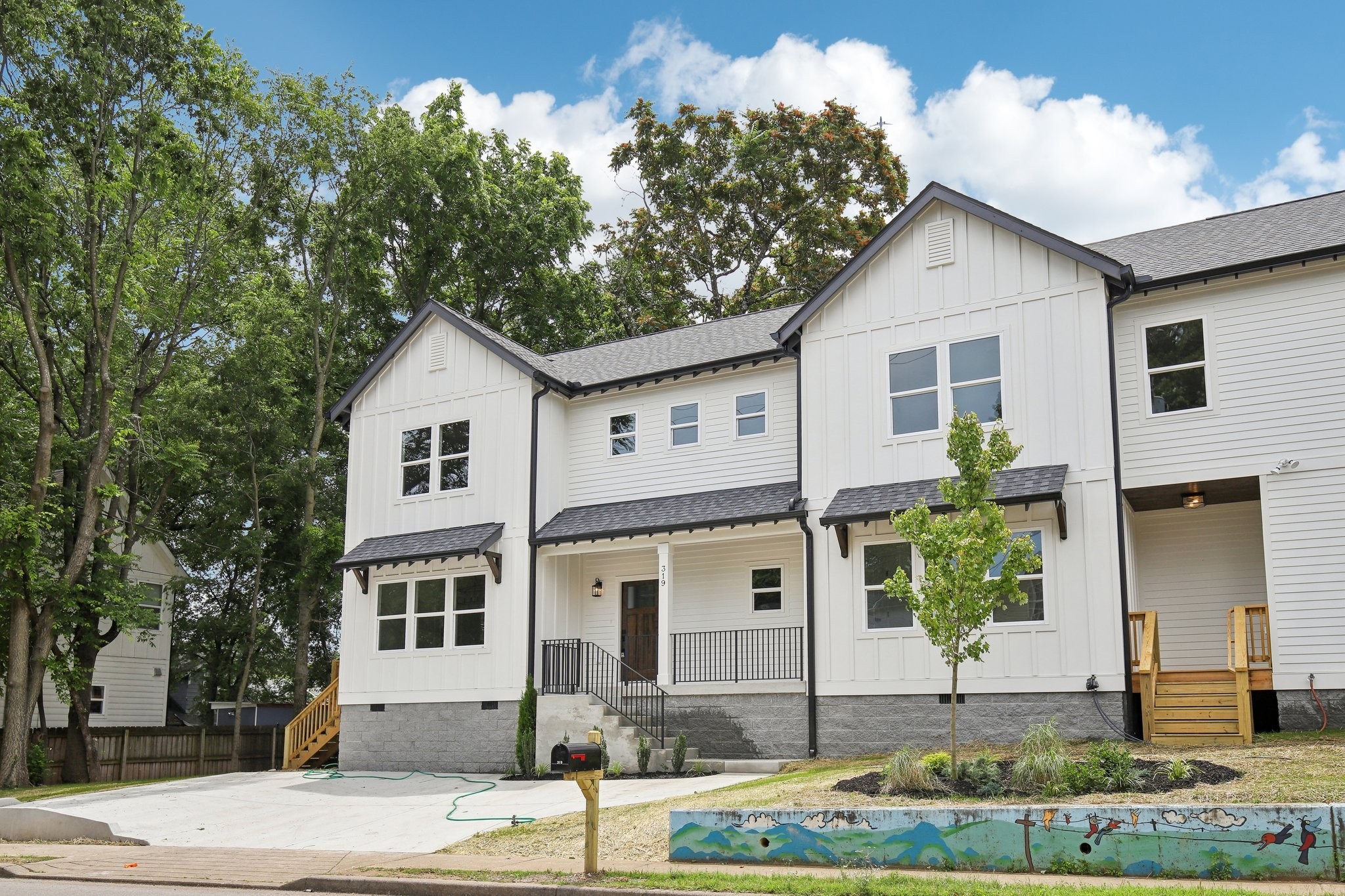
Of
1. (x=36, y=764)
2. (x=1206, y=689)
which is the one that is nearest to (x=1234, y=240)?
(x=1206, y=689)

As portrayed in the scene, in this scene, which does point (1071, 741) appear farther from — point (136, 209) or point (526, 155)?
point (526, 155)

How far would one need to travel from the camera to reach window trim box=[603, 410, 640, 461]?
23.5 metres

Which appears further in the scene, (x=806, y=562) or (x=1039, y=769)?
(x=806, y=562)

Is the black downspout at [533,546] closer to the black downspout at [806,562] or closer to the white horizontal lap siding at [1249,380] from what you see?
the black downspout at [806,562]

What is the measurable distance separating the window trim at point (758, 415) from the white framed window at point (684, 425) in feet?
2.58

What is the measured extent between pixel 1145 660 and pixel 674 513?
8585 millimetres

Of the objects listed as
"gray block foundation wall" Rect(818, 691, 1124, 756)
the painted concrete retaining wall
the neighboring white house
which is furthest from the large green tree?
the painted concrete retaining wall

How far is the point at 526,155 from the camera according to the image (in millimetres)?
41281

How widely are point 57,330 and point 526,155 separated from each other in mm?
17540

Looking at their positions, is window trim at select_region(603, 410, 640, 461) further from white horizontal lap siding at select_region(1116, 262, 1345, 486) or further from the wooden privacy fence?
the wooden privacy fence

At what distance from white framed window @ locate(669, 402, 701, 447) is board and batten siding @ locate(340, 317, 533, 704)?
2.84m

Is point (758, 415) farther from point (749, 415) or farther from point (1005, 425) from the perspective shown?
point (1005, 425)

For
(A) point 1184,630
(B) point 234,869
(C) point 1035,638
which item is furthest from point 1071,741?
(B) point 234,869

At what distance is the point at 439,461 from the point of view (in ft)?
80.0
